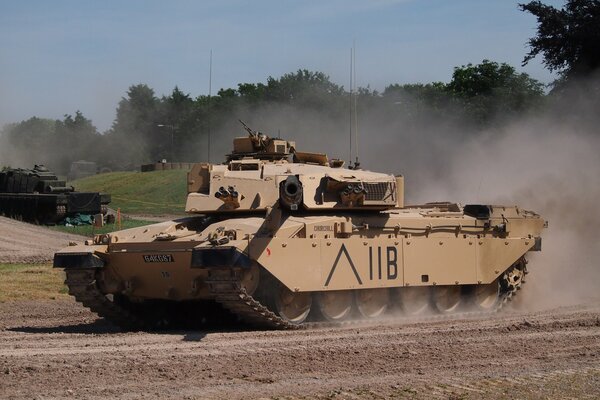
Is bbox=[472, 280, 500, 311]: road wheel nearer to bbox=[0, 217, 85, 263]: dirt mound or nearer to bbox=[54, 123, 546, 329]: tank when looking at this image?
bbox=[54, 123, 546, 329]: tank

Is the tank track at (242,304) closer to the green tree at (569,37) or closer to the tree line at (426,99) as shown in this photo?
the tree line at (426,99)

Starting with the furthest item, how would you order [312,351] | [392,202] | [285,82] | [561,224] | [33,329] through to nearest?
[285,82], [561,224], [392,202], [33,329], [312,351]

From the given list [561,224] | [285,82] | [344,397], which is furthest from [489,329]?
[285,82]

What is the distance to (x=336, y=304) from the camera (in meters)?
18.8

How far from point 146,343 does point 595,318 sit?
292 inches

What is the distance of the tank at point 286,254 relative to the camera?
1709cm

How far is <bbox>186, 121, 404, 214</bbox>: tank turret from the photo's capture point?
59.6ft

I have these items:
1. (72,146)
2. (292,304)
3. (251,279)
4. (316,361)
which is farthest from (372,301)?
(72,146)

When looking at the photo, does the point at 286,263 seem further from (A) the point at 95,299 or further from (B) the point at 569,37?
(B) the point at 569,37

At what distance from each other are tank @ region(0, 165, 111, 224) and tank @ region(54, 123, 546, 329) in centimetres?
2451

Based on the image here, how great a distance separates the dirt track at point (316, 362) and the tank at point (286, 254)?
2.63ft

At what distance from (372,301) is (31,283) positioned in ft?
29.2

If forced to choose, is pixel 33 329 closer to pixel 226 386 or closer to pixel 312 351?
pixel 312 351

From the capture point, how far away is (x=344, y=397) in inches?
425
